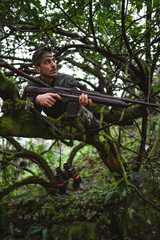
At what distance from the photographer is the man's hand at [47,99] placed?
9.79 ft

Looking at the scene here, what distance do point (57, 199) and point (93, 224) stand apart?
1.43 metres

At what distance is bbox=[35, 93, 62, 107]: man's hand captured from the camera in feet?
9.79

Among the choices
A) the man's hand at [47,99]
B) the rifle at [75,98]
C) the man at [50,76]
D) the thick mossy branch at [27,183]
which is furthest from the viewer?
the thick mossy branch at [27,183]

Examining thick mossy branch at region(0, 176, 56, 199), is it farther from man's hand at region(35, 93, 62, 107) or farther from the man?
man's hand at region(35, 93, 62, 107)

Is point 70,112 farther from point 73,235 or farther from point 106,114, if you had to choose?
point 73,235

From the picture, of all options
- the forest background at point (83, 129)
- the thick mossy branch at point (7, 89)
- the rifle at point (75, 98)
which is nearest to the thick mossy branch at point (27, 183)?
the forest background at point (83, 129)

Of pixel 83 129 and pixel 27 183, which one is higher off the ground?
pixel 83 129

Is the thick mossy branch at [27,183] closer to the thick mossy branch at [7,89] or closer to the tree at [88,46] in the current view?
the tree at [88,46]

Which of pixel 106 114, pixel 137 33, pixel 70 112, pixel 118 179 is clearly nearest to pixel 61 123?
pixel 70 112

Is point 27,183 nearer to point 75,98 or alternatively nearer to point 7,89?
point 7,89

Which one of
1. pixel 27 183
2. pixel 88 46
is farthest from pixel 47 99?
pixel 27 183

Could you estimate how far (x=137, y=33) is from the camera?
3.73m

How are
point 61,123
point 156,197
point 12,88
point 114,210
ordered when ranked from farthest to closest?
point 114,210
point 156,197
point 61,123
point 12,88

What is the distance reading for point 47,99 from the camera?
2988 millimetres
